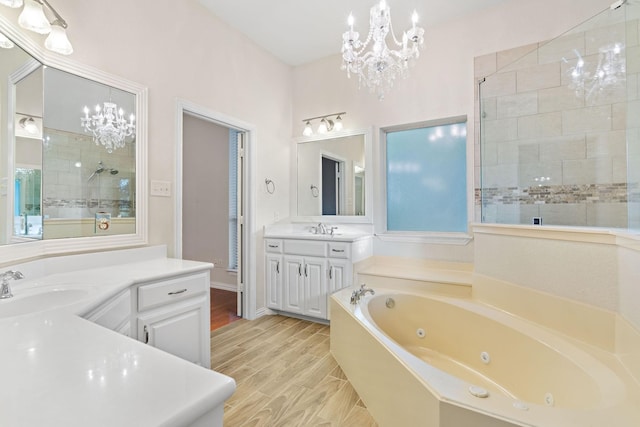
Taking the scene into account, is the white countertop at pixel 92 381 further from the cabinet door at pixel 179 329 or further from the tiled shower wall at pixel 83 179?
the tiled shower wall at pixel 83 179

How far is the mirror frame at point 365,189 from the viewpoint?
331 cm

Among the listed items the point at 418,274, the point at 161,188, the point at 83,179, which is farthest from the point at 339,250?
the point at 83,179

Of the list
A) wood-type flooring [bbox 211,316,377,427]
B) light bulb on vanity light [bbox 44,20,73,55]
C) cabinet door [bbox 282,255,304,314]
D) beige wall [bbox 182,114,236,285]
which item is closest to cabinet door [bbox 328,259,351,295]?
cabinet door [bbox 282,255,304,314]

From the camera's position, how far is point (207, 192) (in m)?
4.40

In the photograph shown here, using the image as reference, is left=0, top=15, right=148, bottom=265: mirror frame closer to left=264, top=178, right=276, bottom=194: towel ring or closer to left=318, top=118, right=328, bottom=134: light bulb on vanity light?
left=264, top=178, right=276, bottom=194: towel ring

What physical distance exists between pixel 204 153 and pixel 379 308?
10.8ft

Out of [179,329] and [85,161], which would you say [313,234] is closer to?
[179,329]

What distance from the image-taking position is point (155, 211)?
2.29 meters

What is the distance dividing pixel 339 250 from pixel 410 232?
82 cm

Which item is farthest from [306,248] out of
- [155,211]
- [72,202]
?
[72,202]

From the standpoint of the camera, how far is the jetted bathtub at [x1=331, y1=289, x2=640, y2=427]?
1.05 metres

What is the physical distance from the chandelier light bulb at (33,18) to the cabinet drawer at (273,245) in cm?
230

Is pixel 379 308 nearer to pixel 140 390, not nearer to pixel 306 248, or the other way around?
pixel 306 248

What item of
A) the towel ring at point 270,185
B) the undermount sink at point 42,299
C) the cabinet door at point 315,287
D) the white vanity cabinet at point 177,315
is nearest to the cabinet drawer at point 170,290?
the white vanity cabinet at point 177,315
